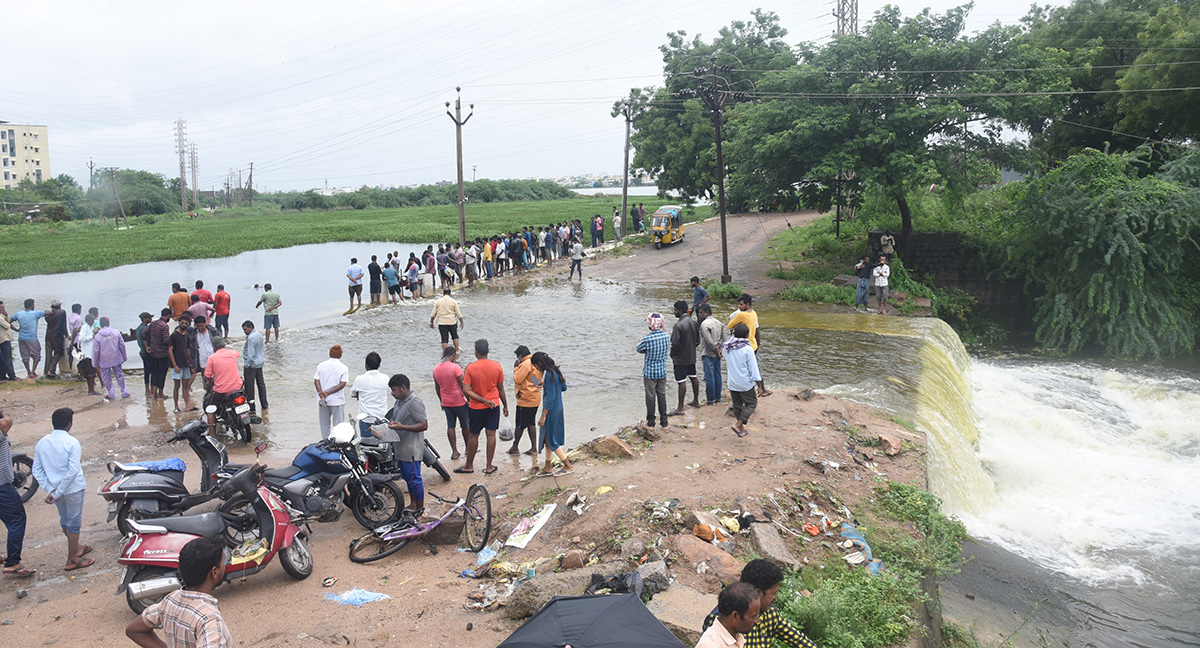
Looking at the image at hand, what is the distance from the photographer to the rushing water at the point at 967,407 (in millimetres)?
9578

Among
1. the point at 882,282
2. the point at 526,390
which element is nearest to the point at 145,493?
the point at 526,390

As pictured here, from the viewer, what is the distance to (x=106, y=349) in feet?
42.2

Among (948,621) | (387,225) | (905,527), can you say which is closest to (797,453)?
(905,527)

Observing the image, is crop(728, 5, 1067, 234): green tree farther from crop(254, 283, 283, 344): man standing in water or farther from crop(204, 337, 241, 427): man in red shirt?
crop(204, 337, 241, 427): man in red shirt

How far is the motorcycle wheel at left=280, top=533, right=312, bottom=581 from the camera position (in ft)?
21.5

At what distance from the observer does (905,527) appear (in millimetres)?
8180

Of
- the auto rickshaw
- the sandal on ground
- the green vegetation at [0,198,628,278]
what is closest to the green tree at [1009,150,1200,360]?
the auto rickshaw

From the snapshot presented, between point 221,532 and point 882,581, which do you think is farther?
point 882,581

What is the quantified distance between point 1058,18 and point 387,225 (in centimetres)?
4654

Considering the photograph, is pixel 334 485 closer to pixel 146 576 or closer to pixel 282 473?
pixel 282 473

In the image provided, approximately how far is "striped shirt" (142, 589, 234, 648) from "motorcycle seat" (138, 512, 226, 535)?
2474mm

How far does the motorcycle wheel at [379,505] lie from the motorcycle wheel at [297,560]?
787mm

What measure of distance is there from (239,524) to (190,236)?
51.6 metres

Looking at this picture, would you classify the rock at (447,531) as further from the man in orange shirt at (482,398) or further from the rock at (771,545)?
the rock at (771,545)
